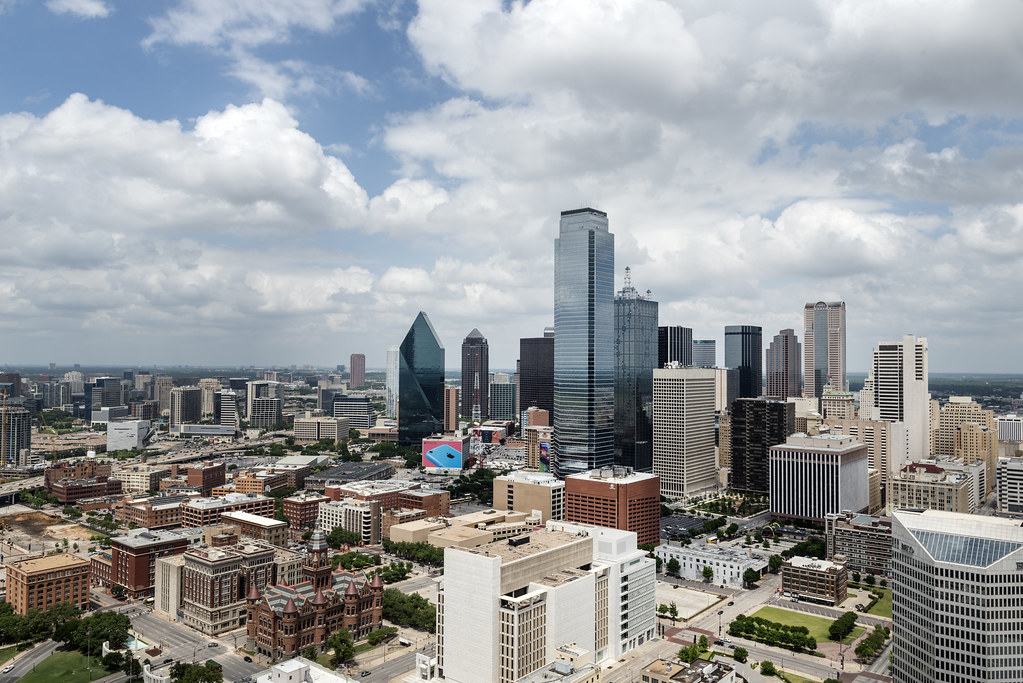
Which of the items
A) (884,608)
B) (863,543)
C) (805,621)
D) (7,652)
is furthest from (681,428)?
(7,652)

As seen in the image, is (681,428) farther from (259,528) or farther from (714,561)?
(259,528)

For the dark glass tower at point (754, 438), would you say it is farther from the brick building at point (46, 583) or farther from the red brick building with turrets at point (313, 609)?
the brick building at point (46, 583)

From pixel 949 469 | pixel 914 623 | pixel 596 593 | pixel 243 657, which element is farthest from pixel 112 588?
pixel 949 469

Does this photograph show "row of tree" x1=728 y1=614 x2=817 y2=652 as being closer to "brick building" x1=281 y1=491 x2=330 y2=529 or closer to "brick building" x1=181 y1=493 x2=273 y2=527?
"brick building" x1=281 y1=491 x2=330 y2=529

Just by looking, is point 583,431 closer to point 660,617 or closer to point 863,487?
point 863,487

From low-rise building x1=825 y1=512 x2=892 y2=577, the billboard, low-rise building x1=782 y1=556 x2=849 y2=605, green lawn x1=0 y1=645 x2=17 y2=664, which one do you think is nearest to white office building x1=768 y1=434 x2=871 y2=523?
low-rise building x1=825 y1=512 x2=892 y2=577

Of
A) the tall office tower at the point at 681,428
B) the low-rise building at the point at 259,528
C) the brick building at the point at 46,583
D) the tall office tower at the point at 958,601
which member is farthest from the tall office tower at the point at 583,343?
the tall office tower at the point at 958,601
